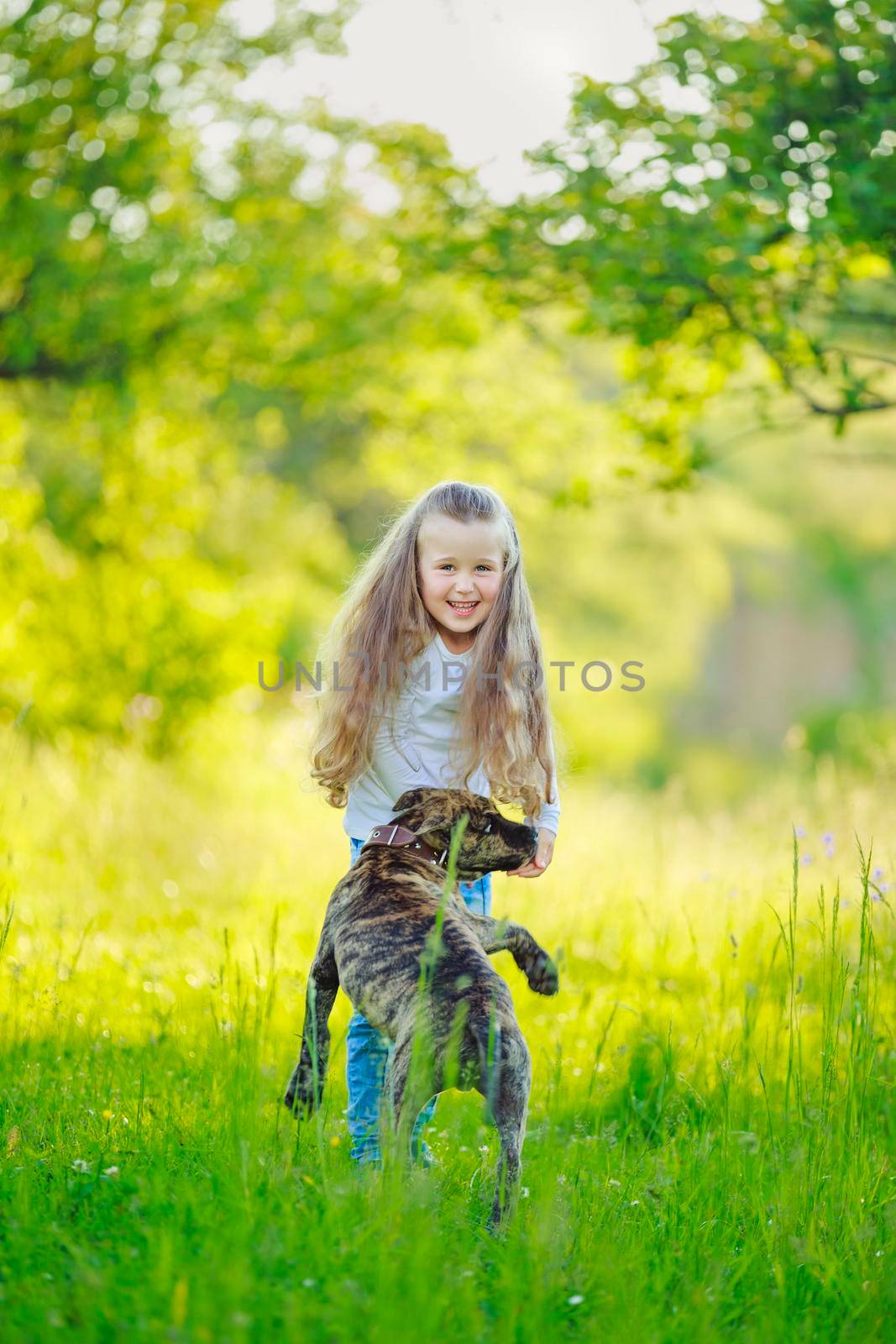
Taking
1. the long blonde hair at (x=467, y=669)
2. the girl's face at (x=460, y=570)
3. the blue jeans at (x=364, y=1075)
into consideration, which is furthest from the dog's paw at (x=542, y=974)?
the girl's face at (x=460, y=570)

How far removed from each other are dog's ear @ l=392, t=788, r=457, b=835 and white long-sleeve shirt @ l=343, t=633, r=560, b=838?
196 mm

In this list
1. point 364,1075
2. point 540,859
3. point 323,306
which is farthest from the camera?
point 323,306

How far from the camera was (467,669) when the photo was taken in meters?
3.51

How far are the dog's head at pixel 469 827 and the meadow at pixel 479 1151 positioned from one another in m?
0.44

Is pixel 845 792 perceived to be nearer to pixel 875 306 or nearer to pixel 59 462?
pixel 875 306

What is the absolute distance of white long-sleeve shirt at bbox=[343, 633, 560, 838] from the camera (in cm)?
346

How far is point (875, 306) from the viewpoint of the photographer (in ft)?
24.7

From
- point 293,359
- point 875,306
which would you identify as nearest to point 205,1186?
point 875,306

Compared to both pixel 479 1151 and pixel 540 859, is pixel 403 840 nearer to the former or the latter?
pixel 540 859

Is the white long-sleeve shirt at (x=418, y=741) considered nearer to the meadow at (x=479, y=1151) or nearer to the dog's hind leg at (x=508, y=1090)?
the meadow at (x=479, y=1151)

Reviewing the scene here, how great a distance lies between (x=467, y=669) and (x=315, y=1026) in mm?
1068

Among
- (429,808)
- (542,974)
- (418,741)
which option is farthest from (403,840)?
(542,974)

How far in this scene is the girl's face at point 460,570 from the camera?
11.5 ft

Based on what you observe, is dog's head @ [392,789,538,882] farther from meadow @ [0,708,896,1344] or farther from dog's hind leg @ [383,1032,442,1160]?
dog's hind leg @ [383,1032,442,1160]
